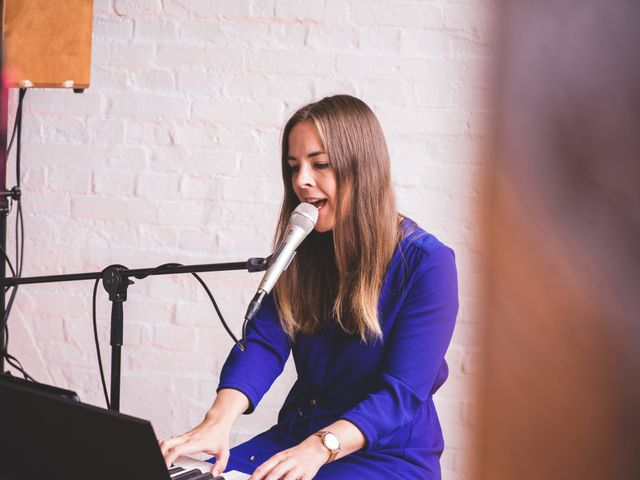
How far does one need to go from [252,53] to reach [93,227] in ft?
2.43

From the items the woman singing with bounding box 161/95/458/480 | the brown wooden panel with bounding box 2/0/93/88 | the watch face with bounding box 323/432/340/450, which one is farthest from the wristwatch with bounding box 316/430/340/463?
the brown wooden panel with bounding box 2/0/93/88

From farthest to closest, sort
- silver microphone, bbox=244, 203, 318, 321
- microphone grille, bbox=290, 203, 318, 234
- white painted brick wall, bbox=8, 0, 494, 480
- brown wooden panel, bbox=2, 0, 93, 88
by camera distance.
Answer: white painted brick wall, bbox=8, 0, 494, 480 < brown wooden panel, bbox=2, 0, 93, 88 < microphone grille, bbox=290, 203, 318, 234 < silver microphone, bbox=244, 203, 318, 321

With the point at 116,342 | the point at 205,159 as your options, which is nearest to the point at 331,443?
the point at 116,342

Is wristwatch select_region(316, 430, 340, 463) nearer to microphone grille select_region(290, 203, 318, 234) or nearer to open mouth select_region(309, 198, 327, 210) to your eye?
microphone grille select_region(290, 203, 318, 234)

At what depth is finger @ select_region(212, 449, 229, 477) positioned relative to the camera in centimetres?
121

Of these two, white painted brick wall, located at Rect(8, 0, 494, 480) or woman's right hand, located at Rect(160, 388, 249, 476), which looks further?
white painted brick wall, located at Rect(8, 0, 494, 480)

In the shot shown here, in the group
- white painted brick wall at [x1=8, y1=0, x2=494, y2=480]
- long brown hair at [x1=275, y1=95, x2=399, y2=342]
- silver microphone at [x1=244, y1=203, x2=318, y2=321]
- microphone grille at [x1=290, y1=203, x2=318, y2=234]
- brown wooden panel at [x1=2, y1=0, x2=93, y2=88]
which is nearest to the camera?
silver microphone at [x1=244, y1=203, x2=318, y2=321]

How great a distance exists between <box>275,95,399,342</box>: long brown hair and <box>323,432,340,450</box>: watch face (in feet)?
0.86

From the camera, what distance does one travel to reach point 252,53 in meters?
2.07

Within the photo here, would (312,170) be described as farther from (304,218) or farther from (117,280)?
(117,280)

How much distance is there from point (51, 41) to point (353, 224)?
2.80ft

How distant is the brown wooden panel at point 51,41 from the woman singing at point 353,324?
0.55 m

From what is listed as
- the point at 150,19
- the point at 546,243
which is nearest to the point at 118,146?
the point at 150,19

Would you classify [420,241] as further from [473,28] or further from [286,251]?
[473,28]
